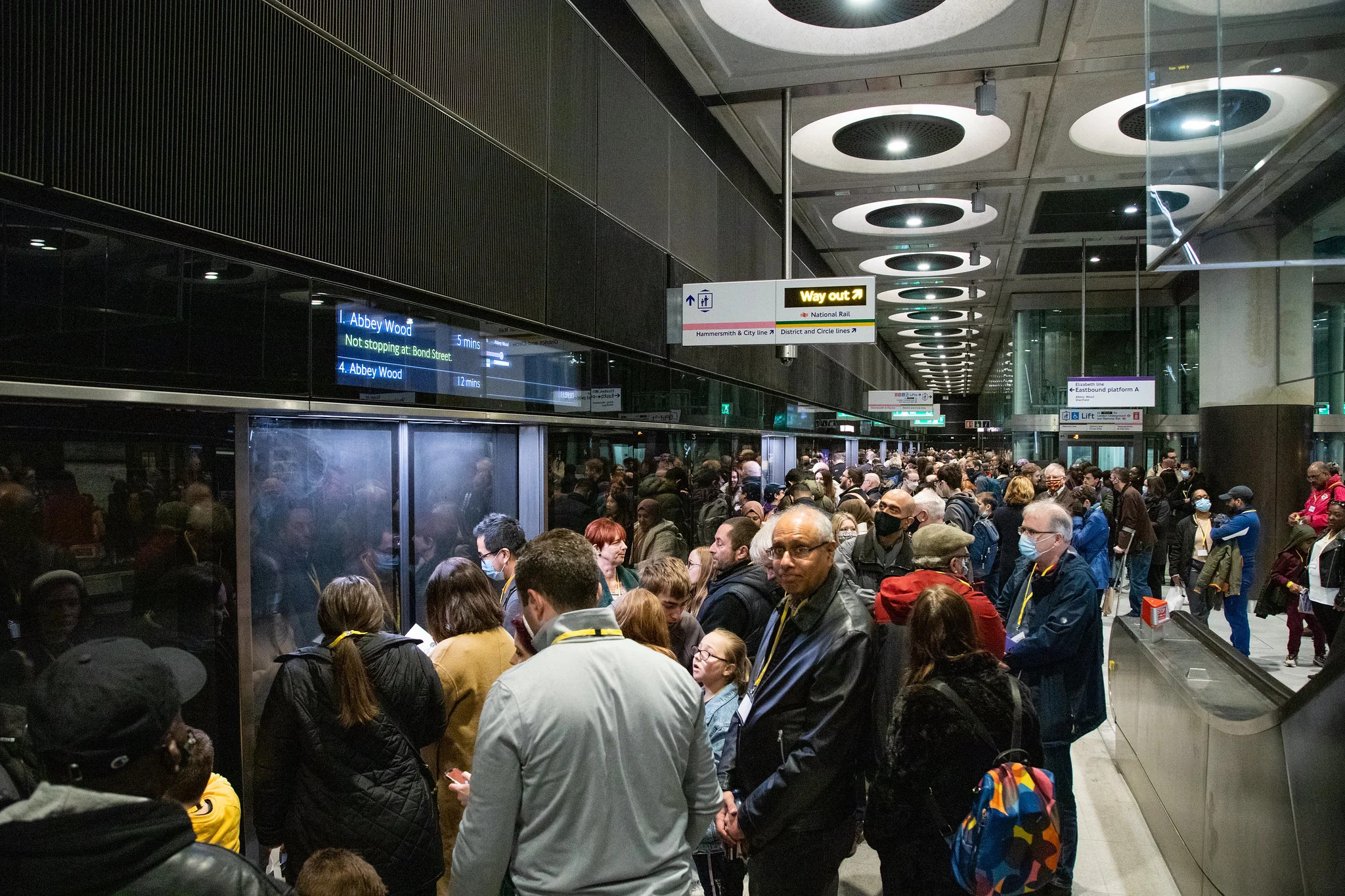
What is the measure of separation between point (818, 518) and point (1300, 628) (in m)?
7.03

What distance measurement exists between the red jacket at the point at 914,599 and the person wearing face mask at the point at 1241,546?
19.8 feet

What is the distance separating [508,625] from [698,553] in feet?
4.34

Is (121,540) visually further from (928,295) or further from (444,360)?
(928,295)

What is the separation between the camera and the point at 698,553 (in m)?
4.89

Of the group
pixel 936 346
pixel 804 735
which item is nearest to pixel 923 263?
pixel 936 346

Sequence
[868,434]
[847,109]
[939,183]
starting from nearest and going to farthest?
[847,109] → [939,183] → [868,434]

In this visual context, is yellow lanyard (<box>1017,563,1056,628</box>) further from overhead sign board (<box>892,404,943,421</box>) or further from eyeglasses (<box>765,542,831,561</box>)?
overhead sign board (<box>892,404,943,421</box>)

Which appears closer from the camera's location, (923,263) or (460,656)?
(460,656)

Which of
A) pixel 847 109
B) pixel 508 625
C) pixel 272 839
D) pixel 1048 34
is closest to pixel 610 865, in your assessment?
pixel 272 839

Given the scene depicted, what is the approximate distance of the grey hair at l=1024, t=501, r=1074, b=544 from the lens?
4242mm

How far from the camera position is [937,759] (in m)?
2.65

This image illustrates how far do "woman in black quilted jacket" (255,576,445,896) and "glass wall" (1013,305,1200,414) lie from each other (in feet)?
75.4

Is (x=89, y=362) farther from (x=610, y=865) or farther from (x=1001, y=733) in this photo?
(x=1001, y=733)

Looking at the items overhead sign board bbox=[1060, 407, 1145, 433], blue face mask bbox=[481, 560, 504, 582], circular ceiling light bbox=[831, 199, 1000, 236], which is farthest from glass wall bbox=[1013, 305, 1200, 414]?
blue face mask bbox=[481, 560, 504, 582]
